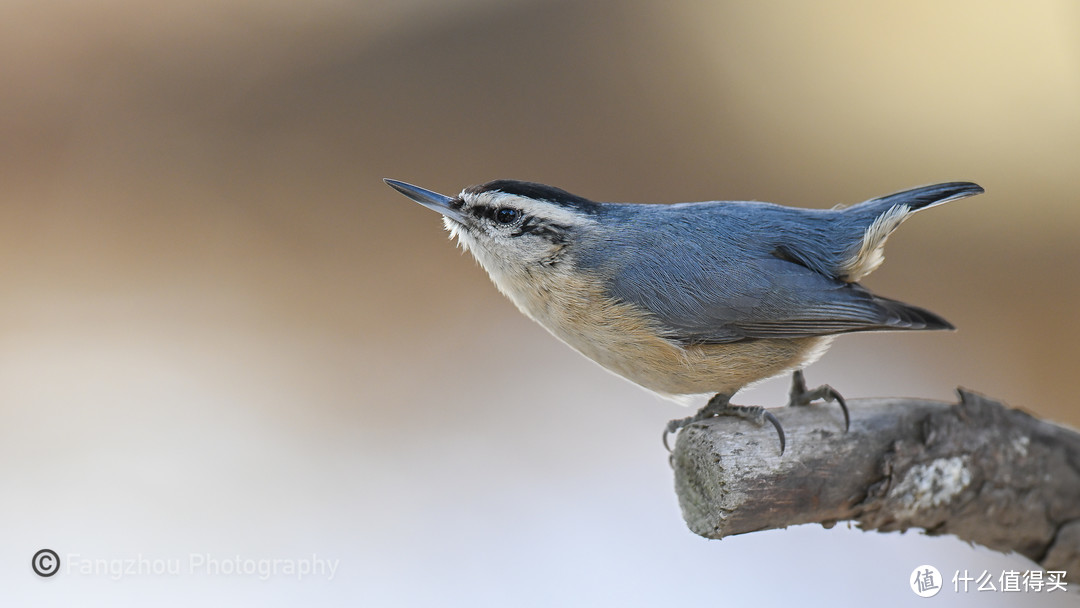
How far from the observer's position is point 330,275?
14.6 feet

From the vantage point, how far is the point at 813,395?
6.61 ft

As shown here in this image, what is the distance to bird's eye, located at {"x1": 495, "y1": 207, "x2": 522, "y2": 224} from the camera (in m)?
1.90

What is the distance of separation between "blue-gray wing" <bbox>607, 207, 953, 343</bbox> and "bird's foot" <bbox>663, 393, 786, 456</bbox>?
0.55 ft

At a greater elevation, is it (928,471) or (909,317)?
(909,317)

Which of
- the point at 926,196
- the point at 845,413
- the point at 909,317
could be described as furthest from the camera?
the point at 926,196

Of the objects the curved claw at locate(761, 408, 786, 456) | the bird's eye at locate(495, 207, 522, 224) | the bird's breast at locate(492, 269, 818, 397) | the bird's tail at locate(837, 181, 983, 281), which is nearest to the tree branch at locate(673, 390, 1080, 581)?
the curved claw at locate(761, 408, 786, 456)

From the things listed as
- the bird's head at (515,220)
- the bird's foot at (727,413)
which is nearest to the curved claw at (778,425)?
the bird's foot at (727,413)

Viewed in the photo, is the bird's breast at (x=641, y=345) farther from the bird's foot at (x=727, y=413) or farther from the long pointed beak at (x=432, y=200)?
the long pointed beak at (x=432, y=200)

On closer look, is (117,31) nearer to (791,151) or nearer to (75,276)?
(75,276)

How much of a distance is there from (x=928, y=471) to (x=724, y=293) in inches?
22.9

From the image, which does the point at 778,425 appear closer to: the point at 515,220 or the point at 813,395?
the point at 813,395

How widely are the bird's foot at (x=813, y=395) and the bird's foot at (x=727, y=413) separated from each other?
163mm

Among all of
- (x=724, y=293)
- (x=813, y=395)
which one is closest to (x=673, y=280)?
(x=724, y=293)

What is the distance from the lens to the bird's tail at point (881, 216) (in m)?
1.99
